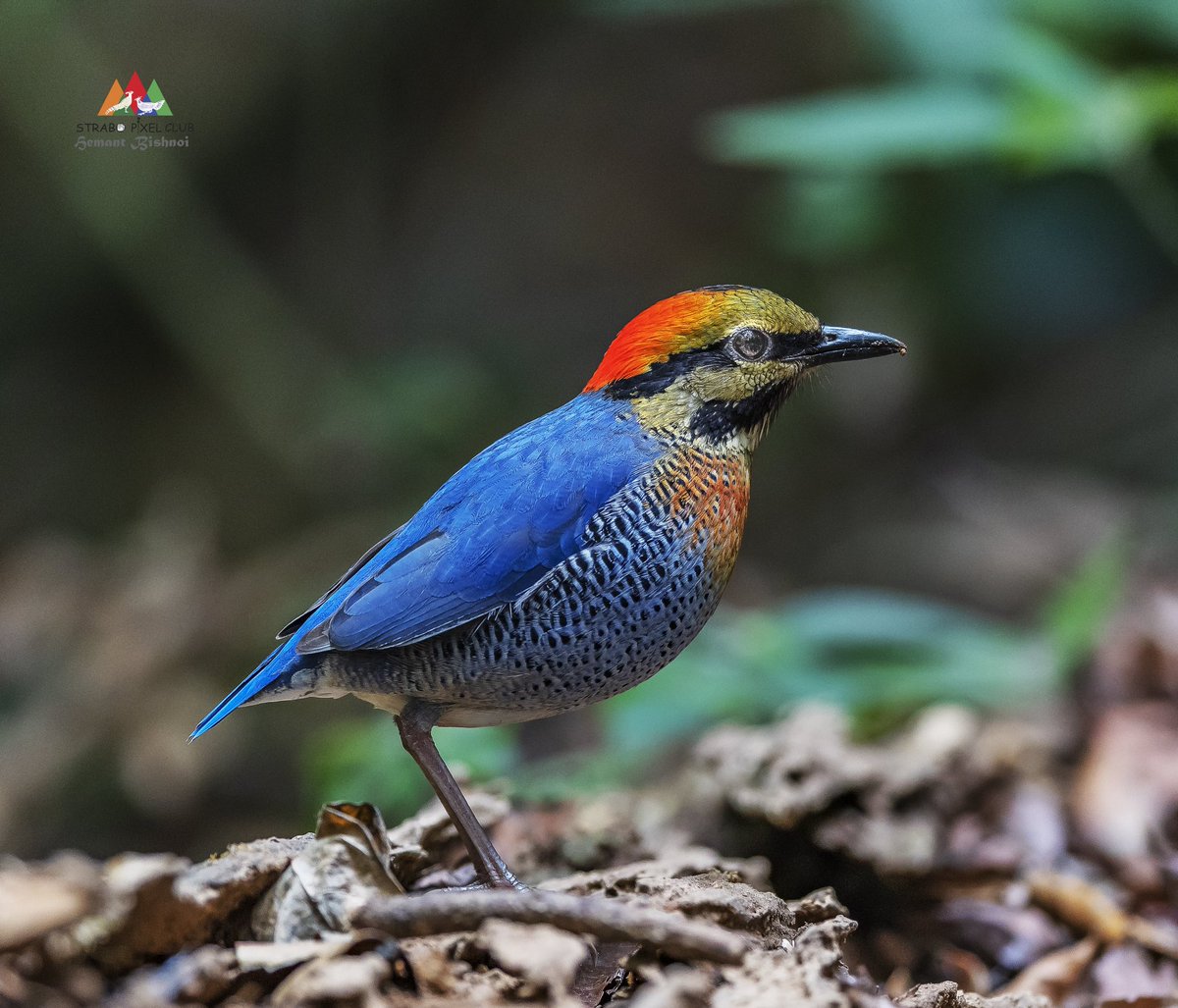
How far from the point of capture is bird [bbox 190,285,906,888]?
3.45 metres

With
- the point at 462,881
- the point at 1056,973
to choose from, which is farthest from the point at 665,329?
the point at 1056,973

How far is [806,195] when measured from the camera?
8.96 m

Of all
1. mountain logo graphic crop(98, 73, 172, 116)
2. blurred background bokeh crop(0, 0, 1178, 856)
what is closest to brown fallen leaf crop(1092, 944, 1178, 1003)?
blurred background bokeh crop(0, 0, 1178, 856)

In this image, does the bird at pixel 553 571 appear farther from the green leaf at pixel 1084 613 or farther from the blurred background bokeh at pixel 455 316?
the blurred background bokeh at pixel 455 316

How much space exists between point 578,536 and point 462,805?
0.80 metres

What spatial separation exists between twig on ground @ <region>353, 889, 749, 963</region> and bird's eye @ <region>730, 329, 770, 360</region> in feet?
5.94

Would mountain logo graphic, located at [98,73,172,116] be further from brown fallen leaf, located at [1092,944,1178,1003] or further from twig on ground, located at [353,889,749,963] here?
brown fallen leaf, located at [1092,944,1178,1003]

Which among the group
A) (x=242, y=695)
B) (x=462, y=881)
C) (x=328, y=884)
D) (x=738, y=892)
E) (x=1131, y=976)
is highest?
(x=242, y=695)

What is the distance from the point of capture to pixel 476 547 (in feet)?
11.4

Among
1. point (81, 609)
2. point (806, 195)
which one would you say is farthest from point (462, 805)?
point (806, 195)

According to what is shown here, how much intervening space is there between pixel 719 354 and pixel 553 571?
0.85m

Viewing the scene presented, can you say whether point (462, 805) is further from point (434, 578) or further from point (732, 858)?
point (732, 858)

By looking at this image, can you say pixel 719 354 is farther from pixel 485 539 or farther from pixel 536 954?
pixel 536 954

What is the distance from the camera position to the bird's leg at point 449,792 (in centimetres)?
349
